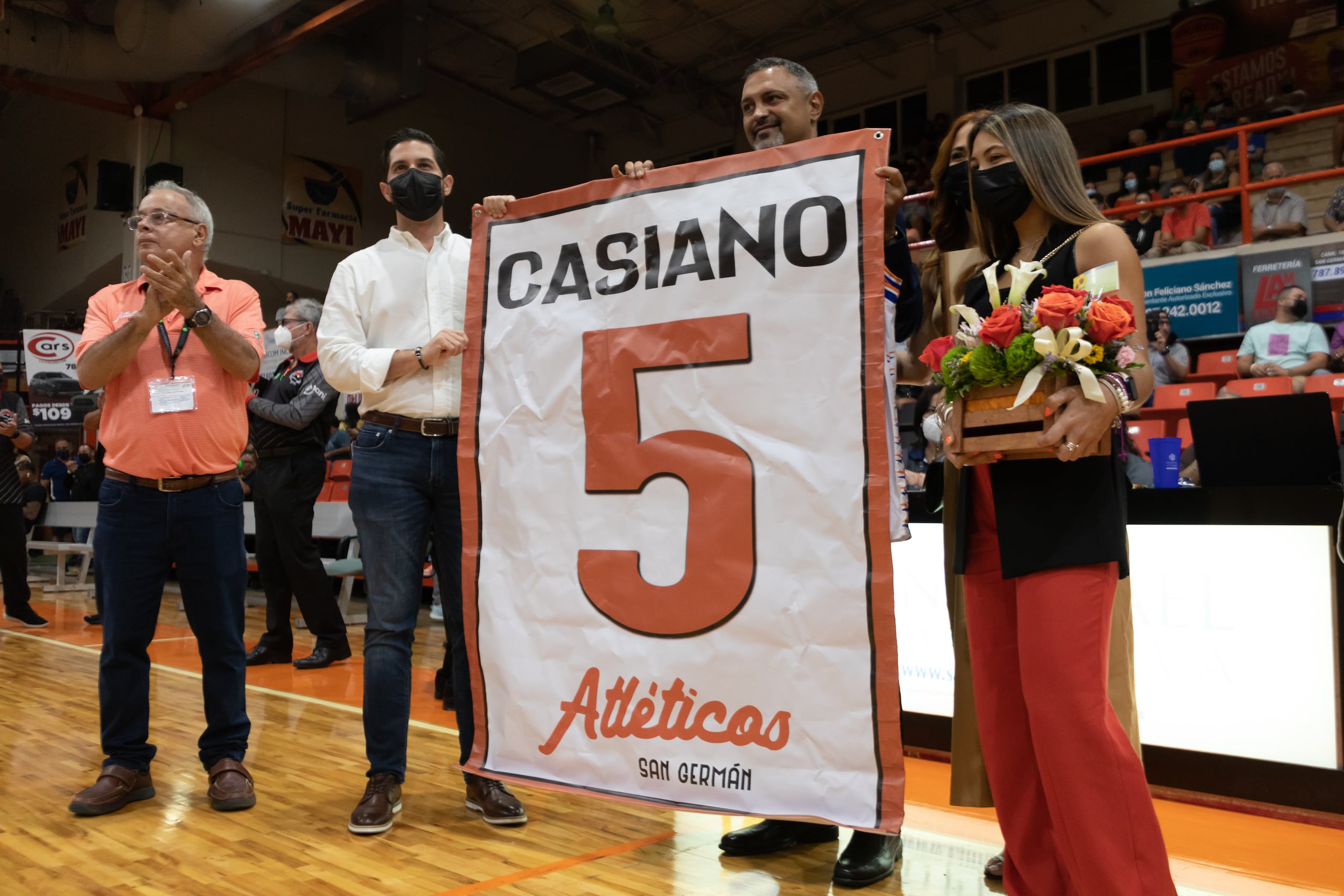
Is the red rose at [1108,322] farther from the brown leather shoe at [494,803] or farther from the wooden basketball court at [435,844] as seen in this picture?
the brown leather shoe at [494,803]

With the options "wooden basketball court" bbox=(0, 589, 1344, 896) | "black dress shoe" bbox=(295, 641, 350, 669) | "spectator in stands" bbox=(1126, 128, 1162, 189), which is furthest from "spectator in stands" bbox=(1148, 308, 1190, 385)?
"black dress shoe" bbox=(295, 641, 350, 669)

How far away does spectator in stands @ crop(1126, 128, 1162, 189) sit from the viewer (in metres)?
10.5

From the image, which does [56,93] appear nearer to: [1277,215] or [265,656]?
[265,656]

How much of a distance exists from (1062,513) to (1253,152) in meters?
9.61

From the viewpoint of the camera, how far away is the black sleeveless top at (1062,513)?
158 centimetres

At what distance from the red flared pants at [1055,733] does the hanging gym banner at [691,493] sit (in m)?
0.17

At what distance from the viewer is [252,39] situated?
12.0m

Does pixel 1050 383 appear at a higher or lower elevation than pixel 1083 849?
higher

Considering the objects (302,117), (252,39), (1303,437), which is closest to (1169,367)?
(1303,437)

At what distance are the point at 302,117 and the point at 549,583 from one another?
1460cm

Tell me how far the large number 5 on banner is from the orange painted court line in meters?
0.53

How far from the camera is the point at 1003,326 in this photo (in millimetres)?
1547

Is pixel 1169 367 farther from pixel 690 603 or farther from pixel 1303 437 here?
pixel 690 603

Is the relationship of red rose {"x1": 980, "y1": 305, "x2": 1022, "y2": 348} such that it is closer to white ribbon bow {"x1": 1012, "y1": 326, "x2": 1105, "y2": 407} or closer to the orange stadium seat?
white ribbon bow {"x1": 1012, "y1": 326, "x2": 1105, "y2": 407}
